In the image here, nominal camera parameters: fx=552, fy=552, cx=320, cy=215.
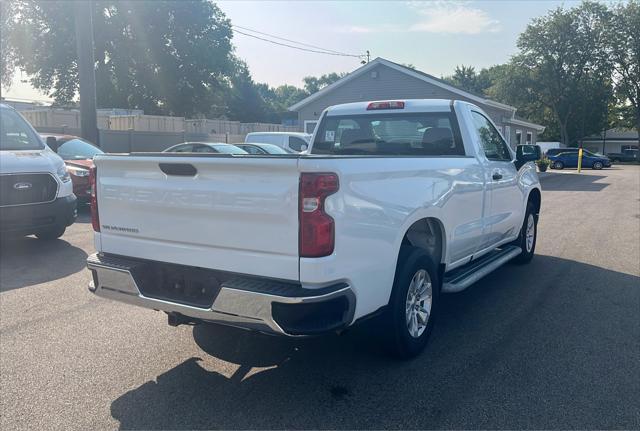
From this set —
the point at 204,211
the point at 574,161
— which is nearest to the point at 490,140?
the point at 204,211

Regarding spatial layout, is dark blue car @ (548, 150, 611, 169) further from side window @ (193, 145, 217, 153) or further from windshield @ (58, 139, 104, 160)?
windshield @ (58, 139, 104, 160)

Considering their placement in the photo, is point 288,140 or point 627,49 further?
point 627,49

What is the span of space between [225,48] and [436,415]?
4571 cm

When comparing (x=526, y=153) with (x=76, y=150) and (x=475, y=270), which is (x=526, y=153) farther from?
(x=76, y=150)

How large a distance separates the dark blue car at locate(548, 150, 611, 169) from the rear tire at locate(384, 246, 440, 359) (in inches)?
1581

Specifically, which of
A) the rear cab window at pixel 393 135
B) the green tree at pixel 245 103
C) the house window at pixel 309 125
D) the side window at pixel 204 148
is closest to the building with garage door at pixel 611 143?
the green tree at pixel 245 103

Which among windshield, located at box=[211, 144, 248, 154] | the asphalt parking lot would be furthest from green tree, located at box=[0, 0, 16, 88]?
the asphalt parking lot

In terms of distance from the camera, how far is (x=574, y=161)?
40.8 metres

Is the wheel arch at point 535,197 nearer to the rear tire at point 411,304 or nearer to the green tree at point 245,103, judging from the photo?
the rear tire at point 411,304

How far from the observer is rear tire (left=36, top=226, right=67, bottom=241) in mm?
8400

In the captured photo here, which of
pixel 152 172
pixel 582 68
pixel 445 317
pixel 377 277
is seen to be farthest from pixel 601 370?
pixel 582 68

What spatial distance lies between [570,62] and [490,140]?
55.3 metres

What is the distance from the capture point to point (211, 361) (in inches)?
168

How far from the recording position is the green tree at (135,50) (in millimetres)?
40125
